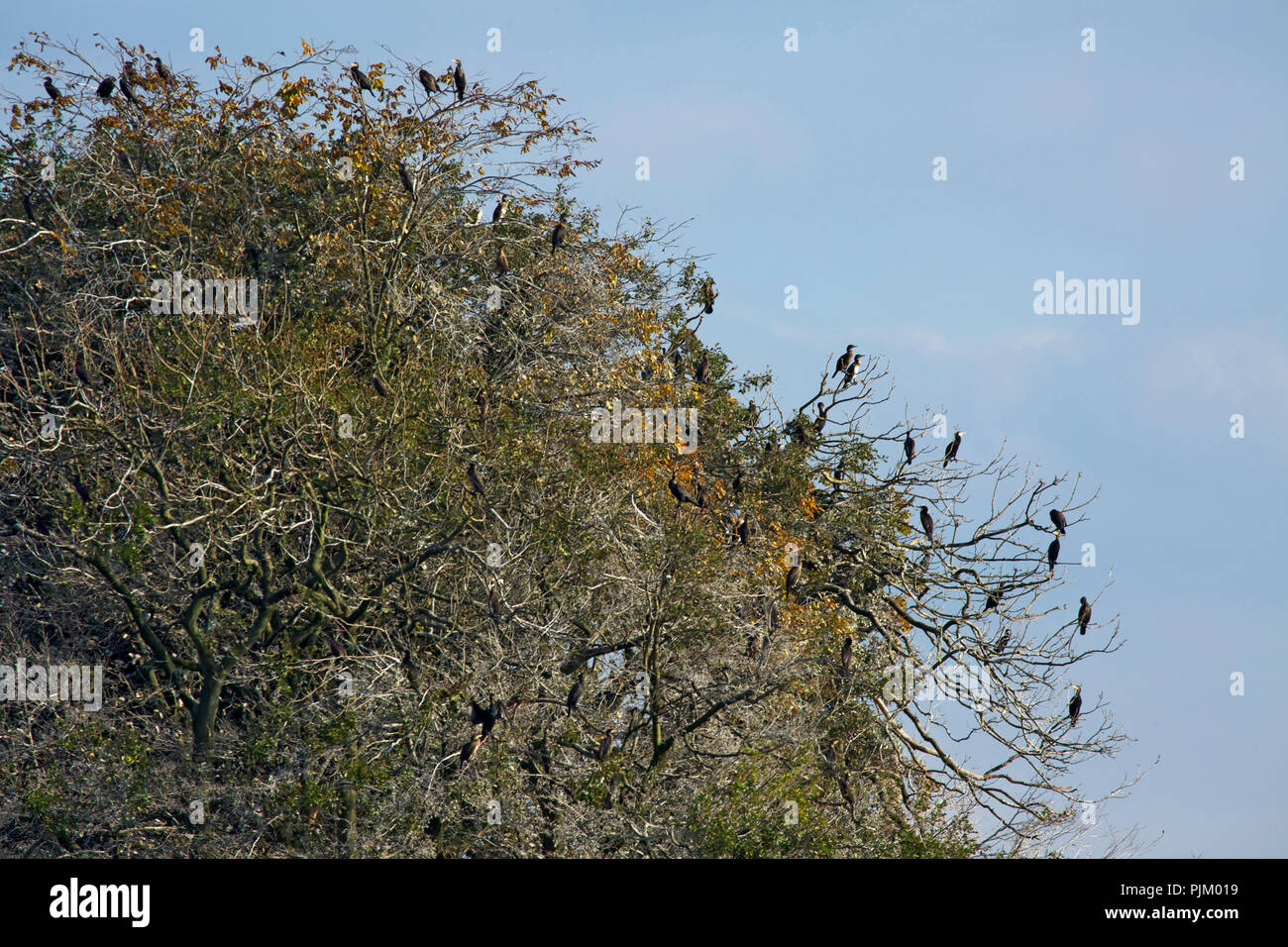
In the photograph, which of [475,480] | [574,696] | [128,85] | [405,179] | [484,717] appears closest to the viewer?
[484,717]

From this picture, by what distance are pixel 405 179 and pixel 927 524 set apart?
8704 mm

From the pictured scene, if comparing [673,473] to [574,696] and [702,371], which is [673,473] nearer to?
[702,371]

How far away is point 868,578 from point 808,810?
635 cm

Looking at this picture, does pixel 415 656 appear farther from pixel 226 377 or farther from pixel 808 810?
pixel 808 810

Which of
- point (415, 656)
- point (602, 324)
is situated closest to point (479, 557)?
point (415, 656)

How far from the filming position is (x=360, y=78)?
18.1m

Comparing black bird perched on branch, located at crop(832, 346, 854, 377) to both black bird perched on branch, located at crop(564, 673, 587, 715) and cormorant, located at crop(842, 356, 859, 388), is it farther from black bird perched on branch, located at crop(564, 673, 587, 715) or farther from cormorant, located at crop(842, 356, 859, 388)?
black bird perched on branch, located at crop(564, 673, 587, 715)

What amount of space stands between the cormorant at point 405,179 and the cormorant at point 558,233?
1.99 meters

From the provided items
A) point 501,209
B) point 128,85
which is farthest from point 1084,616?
point 128,85

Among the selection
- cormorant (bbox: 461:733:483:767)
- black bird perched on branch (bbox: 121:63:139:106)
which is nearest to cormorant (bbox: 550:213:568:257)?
black bird perched on branch (bbox: 121:63:139:106)

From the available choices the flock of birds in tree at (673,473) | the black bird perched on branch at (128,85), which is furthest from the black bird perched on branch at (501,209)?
the black bird perched on branch at (128,85)

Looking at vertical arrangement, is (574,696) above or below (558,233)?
below

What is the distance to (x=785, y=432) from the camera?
19.3m

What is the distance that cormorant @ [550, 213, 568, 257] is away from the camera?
17734mm
